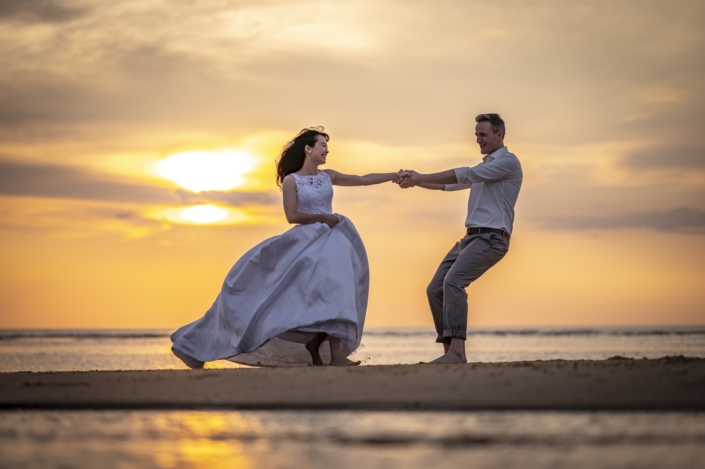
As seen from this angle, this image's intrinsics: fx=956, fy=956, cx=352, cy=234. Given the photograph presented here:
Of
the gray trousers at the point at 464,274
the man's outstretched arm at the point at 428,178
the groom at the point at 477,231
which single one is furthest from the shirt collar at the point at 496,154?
the gray trousers at the point at 464,274

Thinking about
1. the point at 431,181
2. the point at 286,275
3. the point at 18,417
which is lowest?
the point at 18,417

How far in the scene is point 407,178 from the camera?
981 cm

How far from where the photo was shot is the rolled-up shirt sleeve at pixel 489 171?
871cm

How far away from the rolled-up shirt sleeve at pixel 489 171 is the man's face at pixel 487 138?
29 cm

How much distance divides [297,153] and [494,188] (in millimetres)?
1982

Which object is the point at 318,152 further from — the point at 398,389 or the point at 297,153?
the point at 398,389

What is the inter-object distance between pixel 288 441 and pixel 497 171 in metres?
5.16

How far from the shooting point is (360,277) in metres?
9.21

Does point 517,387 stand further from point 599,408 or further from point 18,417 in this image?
point 18,417

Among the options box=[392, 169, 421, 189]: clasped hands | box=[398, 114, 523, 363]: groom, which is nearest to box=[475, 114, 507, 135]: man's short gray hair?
box=[398, 114, 523, 363]: groom

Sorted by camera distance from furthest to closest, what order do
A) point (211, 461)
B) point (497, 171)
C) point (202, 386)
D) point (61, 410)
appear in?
point (497, 171), point (202, 386), point (61, 410), point (211, 461)

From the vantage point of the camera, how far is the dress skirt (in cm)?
867

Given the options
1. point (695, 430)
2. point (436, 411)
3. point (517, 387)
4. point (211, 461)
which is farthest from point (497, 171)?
point (211, 461)

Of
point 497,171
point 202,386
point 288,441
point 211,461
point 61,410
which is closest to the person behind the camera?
point 211,461
